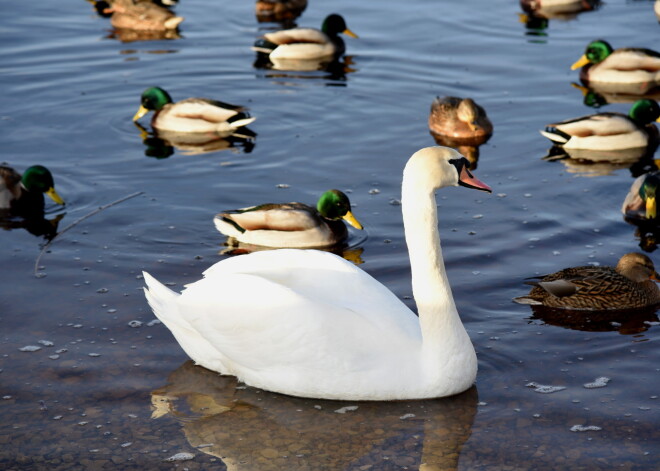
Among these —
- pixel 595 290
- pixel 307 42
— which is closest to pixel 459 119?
pixel 595 290

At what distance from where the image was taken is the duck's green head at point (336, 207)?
33.7 ft

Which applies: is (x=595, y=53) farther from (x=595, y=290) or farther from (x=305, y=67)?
(x=595, y=290)

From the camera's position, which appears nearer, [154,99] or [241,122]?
[241,122]

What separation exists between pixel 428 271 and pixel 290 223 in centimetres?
329

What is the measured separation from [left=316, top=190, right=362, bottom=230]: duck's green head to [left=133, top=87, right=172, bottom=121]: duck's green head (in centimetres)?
421

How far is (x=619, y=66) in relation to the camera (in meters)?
15.6

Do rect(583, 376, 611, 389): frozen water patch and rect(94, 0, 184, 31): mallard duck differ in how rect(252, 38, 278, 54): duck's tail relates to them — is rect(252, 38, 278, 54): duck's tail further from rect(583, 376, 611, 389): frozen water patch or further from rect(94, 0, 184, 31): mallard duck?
rect(583, 376, 611, 389): frozen water patch

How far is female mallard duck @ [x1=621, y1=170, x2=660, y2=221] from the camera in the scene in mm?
10688

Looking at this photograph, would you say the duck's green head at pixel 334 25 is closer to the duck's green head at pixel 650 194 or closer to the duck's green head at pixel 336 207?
the duck's green head at pixel 336 207

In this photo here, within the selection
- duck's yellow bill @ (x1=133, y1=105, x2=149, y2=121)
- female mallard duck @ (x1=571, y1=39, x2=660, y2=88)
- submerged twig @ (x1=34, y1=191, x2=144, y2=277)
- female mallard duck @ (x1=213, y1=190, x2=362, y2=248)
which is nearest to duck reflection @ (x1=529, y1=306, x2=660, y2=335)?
female mallard duck @ (x1=213, y1=190, x2=362, y2=248)

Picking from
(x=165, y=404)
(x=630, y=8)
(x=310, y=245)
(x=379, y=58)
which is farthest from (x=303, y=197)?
(x=630, y=8)

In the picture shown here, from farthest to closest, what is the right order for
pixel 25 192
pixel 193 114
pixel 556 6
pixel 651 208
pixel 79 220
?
pixel 556 6 → pixel 193 114 → pixel 25 192 → pixel 79 220 → pixel 651 208

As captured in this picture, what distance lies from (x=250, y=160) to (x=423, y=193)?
19.2ft

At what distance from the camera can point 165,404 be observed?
24.1 ft
